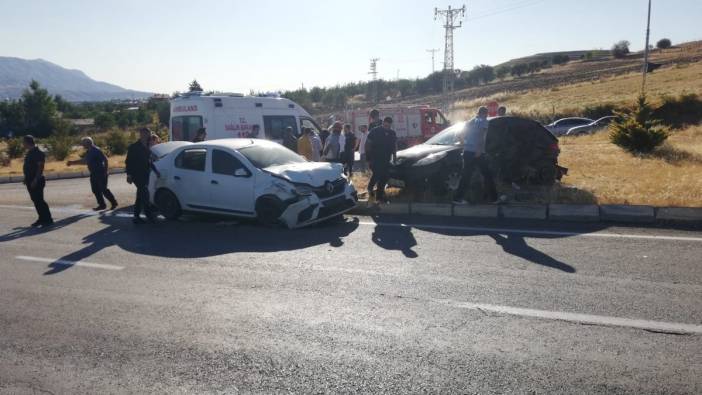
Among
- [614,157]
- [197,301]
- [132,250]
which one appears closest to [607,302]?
[197,301]

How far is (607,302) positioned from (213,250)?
5.33 metres

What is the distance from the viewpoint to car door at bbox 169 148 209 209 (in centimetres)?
1081

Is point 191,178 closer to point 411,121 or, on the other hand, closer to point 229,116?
point 229,116

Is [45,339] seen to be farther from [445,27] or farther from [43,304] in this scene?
[445,27]

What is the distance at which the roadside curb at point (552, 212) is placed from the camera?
8870 mm

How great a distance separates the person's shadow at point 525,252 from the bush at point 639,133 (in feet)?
38.2

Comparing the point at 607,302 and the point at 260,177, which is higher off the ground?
the point at 260,177

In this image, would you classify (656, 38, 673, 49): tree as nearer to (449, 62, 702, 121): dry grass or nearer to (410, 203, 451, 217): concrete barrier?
(449, 62, 702, 121): dry grass

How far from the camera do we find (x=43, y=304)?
631 cm

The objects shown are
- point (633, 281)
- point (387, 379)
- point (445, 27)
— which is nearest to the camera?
point (387, 379)

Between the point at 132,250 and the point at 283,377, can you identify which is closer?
the point at 283,377

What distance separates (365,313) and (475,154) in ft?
18.8

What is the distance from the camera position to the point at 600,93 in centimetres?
5553

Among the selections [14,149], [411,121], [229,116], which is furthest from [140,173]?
[14,149]
